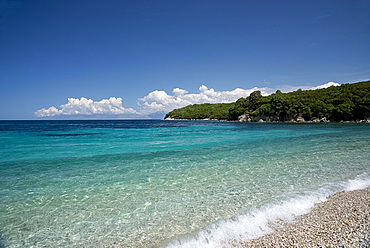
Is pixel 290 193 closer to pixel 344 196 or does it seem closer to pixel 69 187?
pixel 344 196

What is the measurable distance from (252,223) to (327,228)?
1840mm

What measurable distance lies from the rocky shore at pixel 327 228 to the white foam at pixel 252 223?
10.9 inches

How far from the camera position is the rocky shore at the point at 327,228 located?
4363 millimetres

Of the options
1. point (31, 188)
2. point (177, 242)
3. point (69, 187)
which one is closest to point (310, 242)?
point (177, 242)

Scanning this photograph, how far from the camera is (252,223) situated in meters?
5.74

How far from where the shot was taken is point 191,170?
1185cm

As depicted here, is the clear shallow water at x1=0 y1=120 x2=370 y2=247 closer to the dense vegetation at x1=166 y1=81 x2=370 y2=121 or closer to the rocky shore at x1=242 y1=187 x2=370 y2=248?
the rocky shore at x1=242 y1=187 x2=370 y2=248

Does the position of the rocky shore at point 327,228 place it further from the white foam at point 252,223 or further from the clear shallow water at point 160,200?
Result: the clear shallow water at point 160,200

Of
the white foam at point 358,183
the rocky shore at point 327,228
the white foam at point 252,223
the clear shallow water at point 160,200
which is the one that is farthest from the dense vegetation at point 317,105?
the rocky shore at point 327,228

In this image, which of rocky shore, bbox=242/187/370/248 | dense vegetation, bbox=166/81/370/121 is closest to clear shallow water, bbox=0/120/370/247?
rocky shore, bbox=242/187/370/248

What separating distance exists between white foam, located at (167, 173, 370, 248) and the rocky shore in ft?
0.91

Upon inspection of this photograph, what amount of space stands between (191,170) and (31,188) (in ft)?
26.4

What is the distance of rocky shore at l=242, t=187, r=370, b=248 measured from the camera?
436 centimetres

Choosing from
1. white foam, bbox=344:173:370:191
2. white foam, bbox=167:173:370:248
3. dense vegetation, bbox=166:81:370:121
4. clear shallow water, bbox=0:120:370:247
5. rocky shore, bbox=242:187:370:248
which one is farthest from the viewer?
dense vegetation, bbox=166:81:370:121
